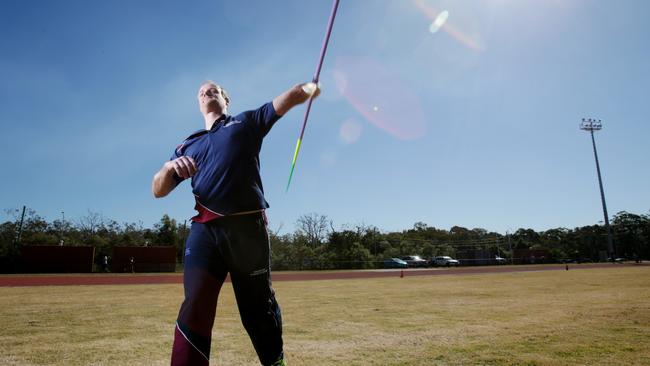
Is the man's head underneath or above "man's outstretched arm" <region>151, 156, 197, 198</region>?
above

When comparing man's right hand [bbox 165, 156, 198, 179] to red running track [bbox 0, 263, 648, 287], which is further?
red running track [bbox 0, 263, 648, 287]

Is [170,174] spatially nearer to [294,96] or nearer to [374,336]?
[294,96]

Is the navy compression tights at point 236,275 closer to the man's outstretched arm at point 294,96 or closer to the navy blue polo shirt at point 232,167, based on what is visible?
the navy blue polo shirt at point 232,167

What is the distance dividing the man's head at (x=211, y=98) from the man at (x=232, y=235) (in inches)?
16.2

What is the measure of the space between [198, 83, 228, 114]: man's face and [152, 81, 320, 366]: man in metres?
0.41

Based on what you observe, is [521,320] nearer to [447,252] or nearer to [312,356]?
[312,356]

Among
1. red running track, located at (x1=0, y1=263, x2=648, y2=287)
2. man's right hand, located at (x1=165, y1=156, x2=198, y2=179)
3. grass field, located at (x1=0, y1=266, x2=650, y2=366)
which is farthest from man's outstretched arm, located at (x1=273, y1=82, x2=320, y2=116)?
red running track, located at (x1=0, y1=263, x2=648, y2=287)

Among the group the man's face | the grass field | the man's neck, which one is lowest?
the grass field

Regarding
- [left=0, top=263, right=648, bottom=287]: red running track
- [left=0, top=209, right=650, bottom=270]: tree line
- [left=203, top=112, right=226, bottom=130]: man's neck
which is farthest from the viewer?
[left=0, top=209, right=650, bottom=270]: tree line

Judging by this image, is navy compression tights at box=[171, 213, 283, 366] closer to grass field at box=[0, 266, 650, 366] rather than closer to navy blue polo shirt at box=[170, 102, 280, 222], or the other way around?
navy blue polo shirt at box=[170, 102, 280, 222]

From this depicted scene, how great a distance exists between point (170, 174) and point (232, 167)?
1.43 ft

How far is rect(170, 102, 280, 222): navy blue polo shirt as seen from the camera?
8.16ft

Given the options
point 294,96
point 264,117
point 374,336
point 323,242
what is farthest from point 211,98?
point 323,242

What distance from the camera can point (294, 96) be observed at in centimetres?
241
